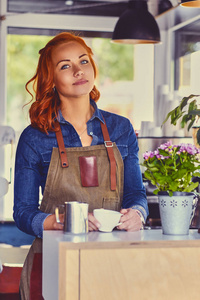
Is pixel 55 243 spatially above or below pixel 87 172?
below

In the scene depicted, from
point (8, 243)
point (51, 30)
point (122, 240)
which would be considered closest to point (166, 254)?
point (122, 240)

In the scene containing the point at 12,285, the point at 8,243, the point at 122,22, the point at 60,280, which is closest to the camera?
the point at 60,280

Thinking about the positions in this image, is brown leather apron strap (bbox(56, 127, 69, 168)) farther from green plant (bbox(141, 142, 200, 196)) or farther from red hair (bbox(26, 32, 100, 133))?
green plant (bbox(141, 142, 200, 196))

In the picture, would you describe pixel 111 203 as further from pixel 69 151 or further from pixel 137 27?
pixel 137 27

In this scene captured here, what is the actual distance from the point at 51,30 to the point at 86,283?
5.68 metres

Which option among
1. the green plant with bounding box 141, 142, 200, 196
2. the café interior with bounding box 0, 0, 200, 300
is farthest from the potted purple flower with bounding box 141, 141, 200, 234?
the café interior with bounding box 0, 0, 200, 300

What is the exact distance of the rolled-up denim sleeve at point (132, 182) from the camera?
2354 mm

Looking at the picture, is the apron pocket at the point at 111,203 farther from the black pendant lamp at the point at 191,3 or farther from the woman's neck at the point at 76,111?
the black pendant lamp at the point at 191,3

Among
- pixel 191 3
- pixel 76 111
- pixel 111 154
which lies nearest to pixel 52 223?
pixel 111 154

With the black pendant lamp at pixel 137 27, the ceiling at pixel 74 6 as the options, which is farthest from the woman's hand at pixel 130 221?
the ceiling at pixel 74 6

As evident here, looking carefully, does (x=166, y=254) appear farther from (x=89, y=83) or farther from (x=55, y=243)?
(x=89, y=83)

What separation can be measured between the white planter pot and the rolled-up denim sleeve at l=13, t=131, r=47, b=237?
0.49m

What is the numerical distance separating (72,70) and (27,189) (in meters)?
0.51

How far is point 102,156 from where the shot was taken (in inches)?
93.8
